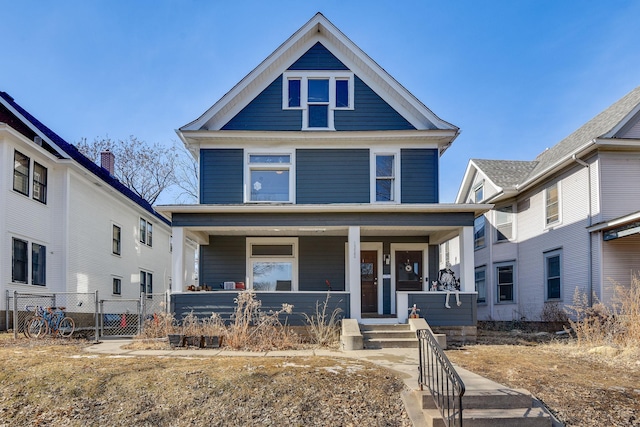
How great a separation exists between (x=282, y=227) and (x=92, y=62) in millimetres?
8071

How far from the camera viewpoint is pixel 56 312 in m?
11.7

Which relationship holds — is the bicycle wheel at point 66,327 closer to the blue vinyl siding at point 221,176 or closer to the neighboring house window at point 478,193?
the blue vinyl siding at point 221,176

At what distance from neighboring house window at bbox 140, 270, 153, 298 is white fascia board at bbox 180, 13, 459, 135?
415 inches

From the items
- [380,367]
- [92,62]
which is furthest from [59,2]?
[380,367]

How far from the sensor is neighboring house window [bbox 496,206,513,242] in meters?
18.7

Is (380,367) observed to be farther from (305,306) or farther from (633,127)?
(633,127)

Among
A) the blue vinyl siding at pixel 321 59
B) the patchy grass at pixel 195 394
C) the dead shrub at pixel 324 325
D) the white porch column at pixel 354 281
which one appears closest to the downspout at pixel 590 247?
the white porch column at pixel 354 281

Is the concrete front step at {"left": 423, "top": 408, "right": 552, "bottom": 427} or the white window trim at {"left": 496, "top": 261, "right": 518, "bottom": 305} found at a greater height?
the white window trim at {"left": 496, "top": 261, "right": 518, "bottom": 305}

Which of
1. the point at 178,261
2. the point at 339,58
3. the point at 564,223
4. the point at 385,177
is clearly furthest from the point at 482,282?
the point at 178,261

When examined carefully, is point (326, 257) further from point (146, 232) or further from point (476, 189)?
point (146, 232)

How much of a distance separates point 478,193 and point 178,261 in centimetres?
1413

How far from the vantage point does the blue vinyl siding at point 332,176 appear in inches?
553

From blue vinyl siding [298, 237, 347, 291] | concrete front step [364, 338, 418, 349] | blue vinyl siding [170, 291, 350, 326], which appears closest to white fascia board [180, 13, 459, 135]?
blue vinyl siding [298, 237, 347, 291]

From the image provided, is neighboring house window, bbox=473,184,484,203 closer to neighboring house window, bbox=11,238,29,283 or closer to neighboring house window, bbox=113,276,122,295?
neighboring house window, bbox=113,276,122,295
